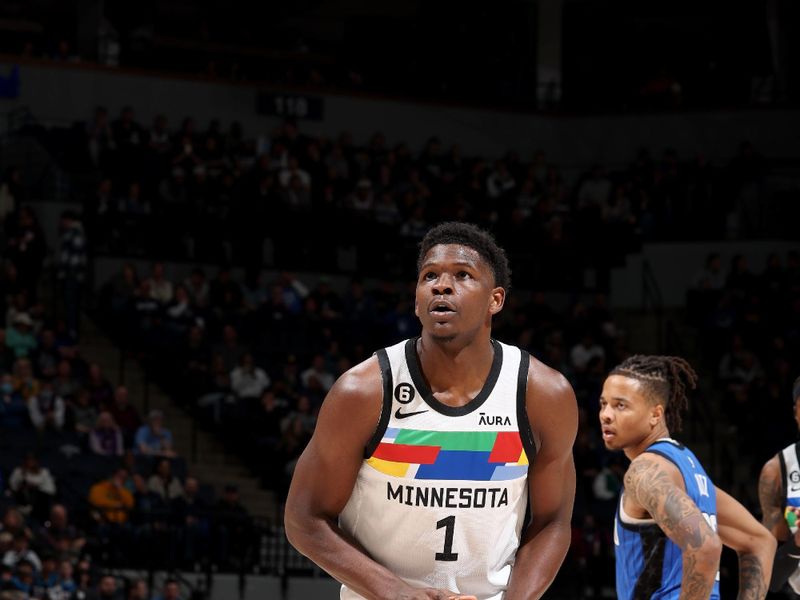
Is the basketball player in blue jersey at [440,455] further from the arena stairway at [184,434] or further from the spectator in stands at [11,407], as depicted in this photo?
the arena stairway at [184,434]

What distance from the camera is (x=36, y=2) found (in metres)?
28.3

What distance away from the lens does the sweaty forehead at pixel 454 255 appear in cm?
454

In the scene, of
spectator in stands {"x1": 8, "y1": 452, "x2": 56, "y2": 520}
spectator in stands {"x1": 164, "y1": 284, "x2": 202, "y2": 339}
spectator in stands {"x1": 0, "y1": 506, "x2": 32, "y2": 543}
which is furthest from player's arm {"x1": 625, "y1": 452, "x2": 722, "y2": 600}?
spectator in stands {"x1": 164, "y1": 284, "x2": 202, "y2": 339}

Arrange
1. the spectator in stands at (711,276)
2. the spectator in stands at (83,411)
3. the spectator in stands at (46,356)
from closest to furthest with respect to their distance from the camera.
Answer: the spectator in stands at (83,411) < the spectator in stands at (46,356) < the spectator in stands at (711,276)

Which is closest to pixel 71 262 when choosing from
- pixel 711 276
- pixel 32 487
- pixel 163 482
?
pixel 163 482

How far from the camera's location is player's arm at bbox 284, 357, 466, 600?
14.7ft

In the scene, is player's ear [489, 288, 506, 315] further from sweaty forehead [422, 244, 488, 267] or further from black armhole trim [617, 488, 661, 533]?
black armhole trim [617, 488, 661, 533]

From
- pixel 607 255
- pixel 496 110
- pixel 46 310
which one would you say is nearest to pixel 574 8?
pixel 496 110

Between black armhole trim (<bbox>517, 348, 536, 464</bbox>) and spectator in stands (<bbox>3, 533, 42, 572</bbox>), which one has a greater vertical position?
A: black armhole trim (<bbox>517, 348, 536, 464</bbox>)

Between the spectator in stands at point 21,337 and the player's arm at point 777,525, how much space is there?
11852 mm

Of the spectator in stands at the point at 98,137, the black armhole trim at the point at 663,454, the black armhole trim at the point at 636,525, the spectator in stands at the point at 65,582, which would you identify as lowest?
the spectator in stands at the point at 65,582

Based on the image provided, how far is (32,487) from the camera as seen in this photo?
49.2ft

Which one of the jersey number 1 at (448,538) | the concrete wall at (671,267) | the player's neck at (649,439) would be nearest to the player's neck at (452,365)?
the jersey number 1 at (448,538)

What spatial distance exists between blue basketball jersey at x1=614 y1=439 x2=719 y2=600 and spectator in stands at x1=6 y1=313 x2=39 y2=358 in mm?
12885
